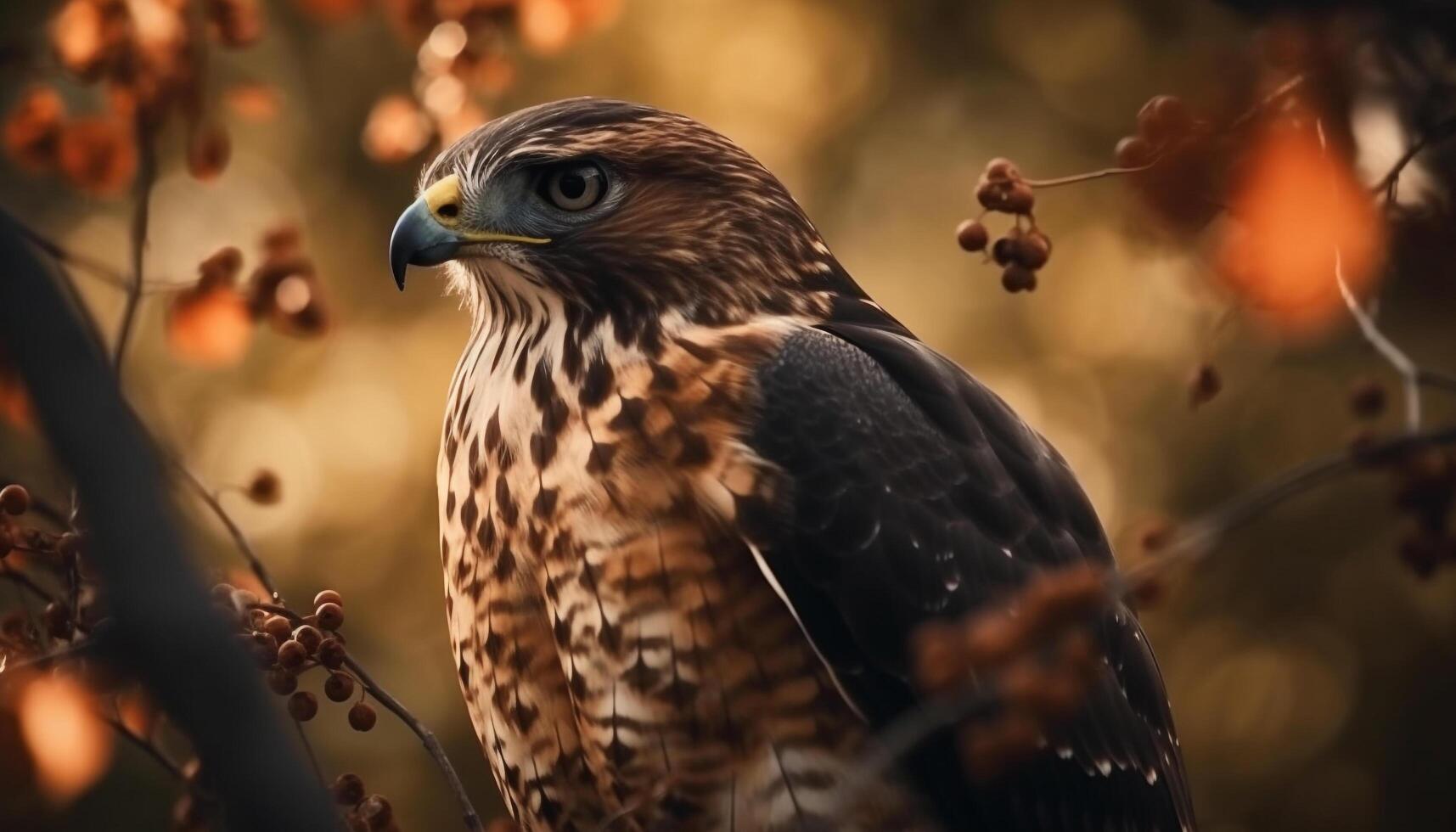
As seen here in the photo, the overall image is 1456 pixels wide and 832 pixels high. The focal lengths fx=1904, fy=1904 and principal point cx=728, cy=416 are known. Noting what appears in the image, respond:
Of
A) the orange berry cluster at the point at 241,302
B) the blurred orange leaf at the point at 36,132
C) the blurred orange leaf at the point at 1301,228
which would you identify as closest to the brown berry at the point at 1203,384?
the blurred orange leaf at the point at 1301,228

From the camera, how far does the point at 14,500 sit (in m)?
2.70

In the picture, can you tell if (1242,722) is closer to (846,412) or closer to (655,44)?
(655,44)

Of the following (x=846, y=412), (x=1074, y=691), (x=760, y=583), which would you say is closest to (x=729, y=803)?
(x=760, y=583)

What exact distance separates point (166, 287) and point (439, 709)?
5487mm

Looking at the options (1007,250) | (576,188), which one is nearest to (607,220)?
(576,188)

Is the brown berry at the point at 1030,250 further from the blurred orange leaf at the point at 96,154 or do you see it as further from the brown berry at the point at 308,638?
the blurred orange leaf at the point at 96,154

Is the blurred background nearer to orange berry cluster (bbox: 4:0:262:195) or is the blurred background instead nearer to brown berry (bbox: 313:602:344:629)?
orange berry cluster (bbox: 4:0:262:195)

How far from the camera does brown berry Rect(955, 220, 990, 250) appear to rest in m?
3.14

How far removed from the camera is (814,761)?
10.6 ft

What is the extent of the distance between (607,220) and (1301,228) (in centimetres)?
163

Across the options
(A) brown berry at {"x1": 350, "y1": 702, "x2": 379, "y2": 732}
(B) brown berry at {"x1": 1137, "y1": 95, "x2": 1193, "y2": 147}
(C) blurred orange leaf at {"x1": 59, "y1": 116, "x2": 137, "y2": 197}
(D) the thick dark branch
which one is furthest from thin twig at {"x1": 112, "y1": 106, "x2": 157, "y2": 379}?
(B) brown berry at {"x1": 1137, "y1": 95, "x2": 1193, "y2": 147}

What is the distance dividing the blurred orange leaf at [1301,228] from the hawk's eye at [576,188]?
4.92 feet

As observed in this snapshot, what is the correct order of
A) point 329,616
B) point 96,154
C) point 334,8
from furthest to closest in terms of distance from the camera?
point 334,8, point 96,154, point 329,616

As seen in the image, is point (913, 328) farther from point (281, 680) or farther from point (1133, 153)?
point (281, 680)
